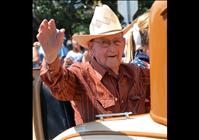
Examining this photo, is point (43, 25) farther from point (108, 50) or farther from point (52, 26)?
point (108, 50)

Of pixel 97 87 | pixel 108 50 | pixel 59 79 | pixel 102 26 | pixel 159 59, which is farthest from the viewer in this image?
pixel 102 26

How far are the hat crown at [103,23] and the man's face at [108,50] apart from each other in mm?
62

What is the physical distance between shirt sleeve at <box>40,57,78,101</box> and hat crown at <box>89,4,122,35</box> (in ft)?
1.78

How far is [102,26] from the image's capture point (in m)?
3.60

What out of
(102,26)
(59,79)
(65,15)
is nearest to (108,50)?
(102,26)

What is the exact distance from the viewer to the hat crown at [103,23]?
358 cm

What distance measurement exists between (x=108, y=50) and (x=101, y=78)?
256 millimetres

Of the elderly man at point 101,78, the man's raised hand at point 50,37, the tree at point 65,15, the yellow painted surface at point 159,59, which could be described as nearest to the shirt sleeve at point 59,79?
the elderly man at point 101,78

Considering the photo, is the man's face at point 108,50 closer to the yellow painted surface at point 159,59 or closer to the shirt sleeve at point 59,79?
the shirt sleeve at point 59,79

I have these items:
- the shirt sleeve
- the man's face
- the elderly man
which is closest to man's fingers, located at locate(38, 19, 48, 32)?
the elderly man

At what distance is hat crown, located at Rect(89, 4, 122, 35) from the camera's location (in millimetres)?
3580
